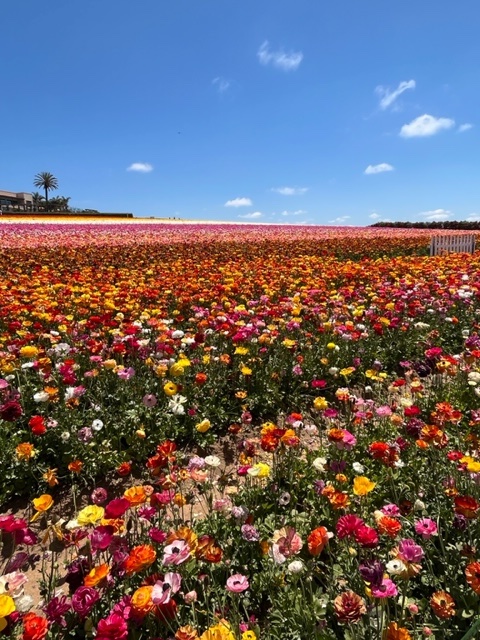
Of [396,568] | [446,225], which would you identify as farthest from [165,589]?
[446,225]

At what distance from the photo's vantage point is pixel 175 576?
148 centimetres

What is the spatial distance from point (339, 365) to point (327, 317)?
84 cm

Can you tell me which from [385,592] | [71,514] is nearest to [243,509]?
[385,592]

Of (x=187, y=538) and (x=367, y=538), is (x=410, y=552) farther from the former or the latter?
(x=187, y=538)

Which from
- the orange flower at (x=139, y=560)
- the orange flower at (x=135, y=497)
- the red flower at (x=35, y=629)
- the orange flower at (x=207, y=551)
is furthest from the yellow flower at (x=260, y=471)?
the red flower at (x=35, y=629)

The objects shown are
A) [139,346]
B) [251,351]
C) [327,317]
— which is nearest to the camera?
[139,346]

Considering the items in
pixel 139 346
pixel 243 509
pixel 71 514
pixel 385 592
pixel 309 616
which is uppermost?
pixel 139 346

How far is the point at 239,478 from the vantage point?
3.12m

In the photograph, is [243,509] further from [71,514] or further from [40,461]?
[40,461]

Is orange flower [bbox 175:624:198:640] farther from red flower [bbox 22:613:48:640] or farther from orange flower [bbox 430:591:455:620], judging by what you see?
Answer: orange flower [bbox 430:591:455:620]

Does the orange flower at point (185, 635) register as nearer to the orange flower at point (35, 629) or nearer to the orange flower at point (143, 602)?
the orange flower at point (143, 602)

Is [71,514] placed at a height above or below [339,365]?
below

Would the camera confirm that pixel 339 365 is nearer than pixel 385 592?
No

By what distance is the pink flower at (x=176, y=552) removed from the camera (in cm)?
154
